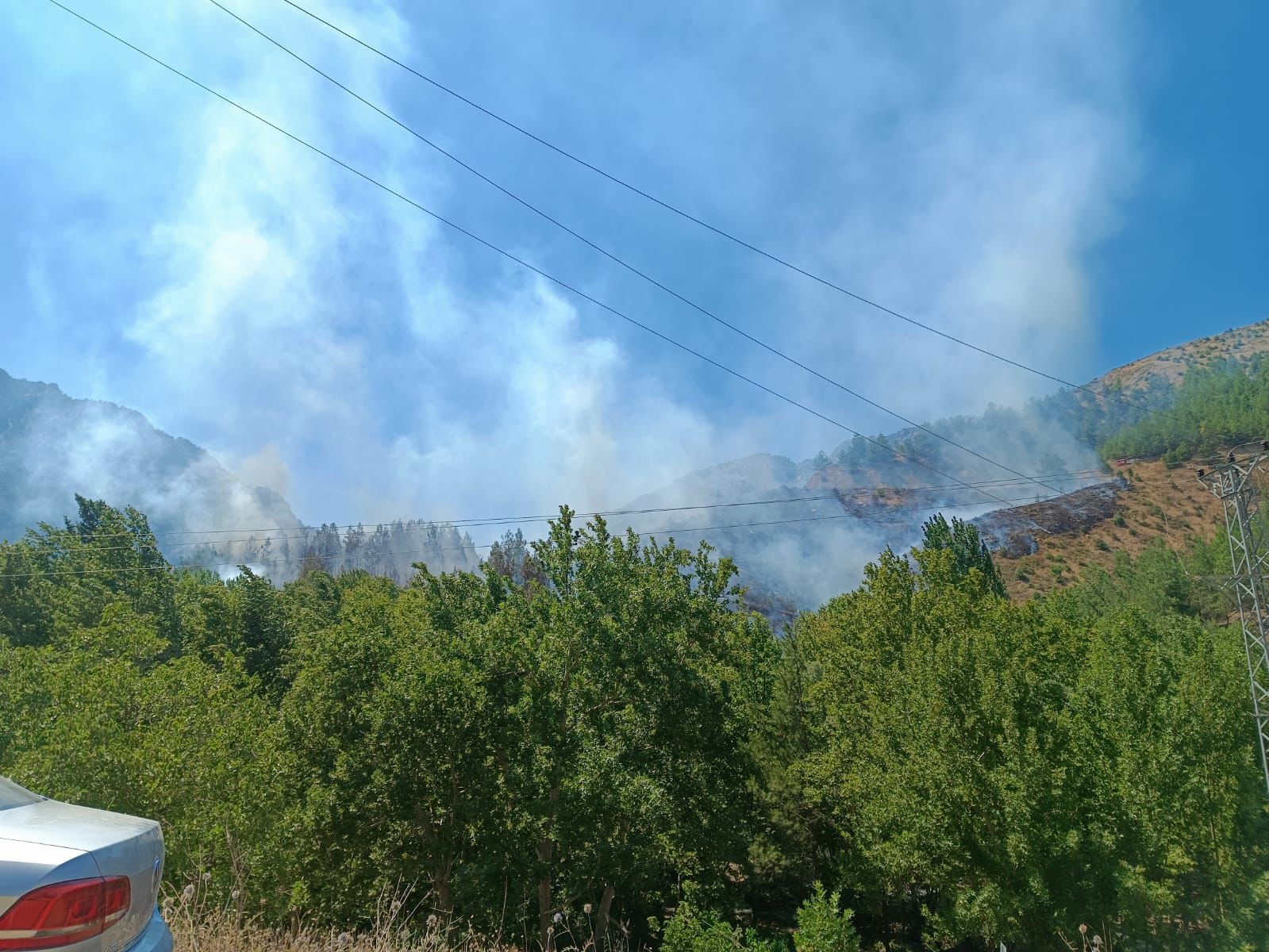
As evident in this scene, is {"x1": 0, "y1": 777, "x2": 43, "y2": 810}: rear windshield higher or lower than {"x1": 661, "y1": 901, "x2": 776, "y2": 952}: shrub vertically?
higher

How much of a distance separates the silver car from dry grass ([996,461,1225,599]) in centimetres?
11864

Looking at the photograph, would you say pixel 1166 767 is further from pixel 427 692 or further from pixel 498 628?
pixel 427 692

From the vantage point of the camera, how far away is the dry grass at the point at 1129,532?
113 meters

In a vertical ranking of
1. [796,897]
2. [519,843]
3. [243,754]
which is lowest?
[796,897]

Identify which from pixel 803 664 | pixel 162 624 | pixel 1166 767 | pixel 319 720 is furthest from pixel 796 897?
pixel 162 624

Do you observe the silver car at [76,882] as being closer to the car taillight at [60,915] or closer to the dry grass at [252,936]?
the car taillight at [60,915]

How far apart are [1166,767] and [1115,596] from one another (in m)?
50.0

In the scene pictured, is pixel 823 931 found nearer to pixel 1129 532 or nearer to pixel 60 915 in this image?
pixel 60 915

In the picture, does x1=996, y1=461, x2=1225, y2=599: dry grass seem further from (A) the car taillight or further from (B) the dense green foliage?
(A) the car taillight

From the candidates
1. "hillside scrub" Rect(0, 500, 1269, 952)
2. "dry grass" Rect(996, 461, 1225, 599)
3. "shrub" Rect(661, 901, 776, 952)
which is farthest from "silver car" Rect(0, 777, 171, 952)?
"dry grass" Rect(996, 461, 1225, 599)

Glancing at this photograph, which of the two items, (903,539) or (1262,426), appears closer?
(1262,426)

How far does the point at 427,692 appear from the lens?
668 inches

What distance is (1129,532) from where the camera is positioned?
404 ft

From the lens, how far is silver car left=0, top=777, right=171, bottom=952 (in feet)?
8.67
